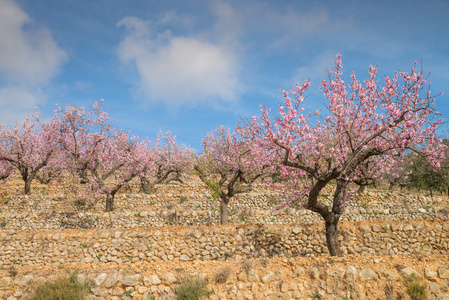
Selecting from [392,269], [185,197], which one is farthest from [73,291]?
[185,197]

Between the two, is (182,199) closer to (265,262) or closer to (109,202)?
(109,202)

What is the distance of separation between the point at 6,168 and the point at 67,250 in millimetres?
22175

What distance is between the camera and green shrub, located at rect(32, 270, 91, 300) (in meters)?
9.05

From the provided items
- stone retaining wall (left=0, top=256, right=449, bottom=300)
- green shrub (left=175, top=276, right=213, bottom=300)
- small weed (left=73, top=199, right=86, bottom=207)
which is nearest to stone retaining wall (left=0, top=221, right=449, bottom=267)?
stone retaining wall (left=0, top=256, right=449, bottom=300)

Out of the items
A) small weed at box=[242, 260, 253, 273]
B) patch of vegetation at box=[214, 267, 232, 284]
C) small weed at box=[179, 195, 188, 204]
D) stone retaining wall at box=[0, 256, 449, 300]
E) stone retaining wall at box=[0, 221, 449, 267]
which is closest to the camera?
stone retaining wall at box=[0, 256, 449, 300]

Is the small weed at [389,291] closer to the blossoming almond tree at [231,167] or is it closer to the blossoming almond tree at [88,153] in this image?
the blossoming almond tree at [231,167]

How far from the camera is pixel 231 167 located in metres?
21.7

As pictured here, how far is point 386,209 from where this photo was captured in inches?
856

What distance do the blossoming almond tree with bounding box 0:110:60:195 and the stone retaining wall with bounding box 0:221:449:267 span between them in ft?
51.9

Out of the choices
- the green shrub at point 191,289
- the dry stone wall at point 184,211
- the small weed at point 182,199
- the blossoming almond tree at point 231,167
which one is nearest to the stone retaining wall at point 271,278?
the green shrub at point 191,289

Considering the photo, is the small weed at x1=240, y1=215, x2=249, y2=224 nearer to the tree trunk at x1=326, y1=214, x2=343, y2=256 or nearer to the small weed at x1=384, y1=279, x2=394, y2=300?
the tree trunk at x1=326, y1=214, x2=343, y2=256

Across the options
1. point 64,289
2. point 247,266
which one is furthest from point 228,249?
point 64,289

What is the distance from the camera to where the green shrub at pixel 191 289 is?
29.2ft

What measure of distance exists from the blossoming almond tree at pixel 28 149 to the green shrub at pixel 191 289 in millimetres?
26019
